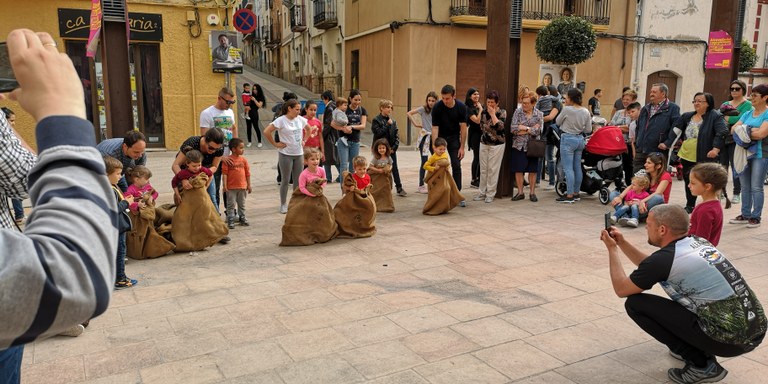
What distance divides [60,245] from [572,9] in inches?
884

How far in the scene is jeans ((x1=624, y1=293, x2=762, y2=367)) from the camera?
3357 mm

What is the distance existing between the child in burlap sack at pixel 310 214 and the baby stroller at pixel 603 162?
450 cm

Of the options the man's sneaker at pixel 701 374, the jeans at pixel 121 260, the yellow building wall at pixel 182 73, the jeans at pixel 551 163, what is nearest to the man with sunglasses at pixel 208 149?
the jeans at pixel 121 260

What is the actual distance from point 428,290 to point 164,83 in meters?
11.4

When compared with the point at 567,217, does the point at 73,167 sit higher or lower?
higher

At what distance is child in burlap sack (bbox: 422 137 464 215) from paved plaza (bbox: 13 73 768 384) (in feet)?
3.12

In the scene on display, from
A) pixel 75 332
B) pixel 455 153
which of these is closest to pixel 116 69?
pixel 75 332

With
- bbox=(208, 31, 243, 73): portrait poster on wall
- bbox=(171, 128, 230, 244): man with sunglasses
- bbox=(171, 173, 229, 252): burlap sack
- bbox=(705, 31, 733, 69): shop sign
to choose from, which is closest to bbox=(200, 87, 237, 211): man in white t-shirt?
bbox=(171, 128, 230, 244): man with sunglasses

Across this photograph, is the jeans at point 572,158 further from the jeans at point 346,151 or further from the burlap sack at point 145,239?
the burlap sack at point 145,239

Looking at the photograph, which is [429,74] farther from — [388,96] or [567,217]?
[567,217]

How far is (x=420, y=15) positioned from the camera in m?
18.8

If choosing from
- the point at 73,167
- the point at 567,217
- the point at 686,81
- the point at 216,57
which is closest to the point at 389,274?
the point at 567,217

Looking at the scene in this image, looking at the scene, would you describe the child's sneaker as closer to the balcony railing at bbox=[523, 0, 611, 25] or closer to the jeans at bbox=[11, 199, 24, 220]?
the jeans at bbox=[11, 199, 24, 220]

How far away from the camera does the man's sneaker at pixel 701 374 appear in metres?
3.44
